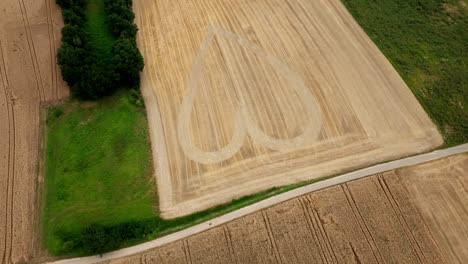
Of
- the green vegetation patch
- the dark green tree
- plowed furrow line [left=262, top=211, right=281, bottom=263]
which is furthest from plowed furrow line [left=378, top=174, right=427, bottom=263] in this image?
the dark green tree

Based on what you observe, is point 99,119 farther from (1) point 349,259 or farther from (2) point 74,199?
(1) point 349,259

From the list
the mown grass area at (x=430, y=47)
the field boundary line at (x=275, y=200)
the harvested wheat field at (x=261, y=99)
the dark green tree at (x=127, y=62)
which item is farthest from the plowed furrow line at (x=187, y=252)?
the mown grass area at (x=430, y=47)

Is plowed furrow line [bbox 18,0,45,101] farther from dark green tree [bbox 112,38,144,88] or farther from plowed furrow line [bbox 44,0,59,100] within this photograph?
dark green tree [bbox 112,38,144,88]

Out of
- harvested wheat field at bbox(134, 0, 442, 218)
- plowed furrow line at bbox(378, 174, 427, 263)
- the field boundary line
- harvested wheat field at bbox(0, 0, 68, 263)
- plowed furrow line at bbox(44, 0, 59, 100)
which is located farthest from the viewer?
plowed furrow line at bbox(44, 0, 59, 100)

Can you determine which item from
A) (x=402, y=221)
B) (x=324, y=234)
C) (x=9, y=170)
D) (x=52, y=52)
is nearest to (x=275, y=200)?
(x=324, y=234)

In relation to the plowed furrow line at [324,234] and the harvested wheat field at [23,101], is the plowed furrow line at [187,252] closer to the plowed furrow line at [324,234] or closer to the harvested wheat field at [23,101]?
the plowed furrow line at [324,234]

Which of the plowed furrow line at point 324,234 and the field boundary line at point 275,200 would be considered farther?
the field boundary line at point 275,200
